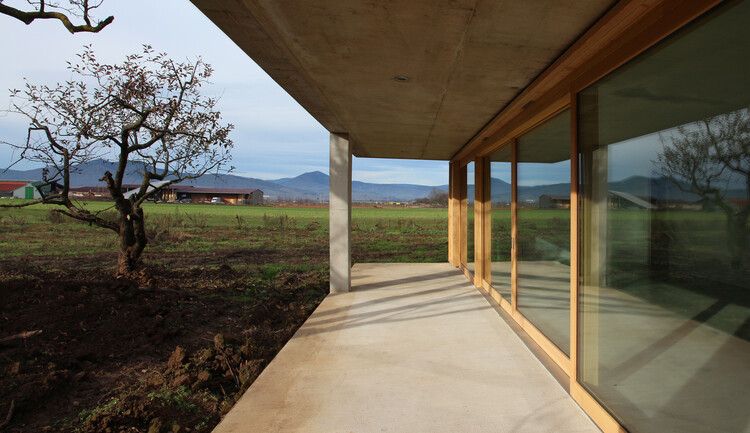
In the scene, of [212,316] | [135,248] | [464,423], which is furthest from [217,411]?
[135,248]

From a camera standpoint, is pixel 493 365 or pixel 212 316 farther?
pixel 212 316

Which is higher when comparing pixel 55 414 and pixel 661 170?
pixel 661 170

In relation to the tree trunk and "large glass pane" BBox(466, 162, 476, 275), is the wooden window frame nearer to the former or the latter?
"large glass pane" BBox(466, 162, 476, 275)

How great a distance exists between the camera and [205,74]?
5844 millimetres

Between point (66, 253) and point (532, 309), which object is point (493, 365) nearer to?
point (532, 309)

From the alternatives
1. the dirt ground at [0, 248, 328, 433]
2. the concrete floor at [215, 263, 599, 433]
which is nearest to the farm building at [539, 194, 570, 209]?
the concrete floor at [215, 263, 599, 433]

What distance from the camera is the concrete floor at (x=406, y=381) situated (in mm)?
2176

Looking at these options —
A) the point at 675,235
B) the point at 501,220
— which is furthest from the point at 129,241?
the point at 675,235

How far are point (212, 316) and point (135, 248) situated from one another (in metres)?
2.03

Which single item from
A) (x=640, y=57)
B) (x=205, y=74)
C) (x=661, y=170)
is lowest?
(x=661, y=170)

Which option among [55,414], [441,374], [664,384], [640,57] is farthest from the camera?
[441,374]

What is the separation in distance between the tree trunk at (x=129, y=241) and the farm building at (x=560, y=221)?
3338mm

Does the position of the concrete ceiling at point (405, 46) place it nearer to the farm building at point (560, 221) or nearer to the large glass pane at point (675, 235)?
the farm building at point (560, 221)

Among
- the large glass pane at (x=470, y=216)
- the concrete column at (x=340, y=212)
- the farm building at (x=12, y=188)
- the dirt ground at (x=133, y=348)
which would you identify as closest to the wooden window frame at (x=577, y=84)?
the large glass pane at (x=470, y=216)
